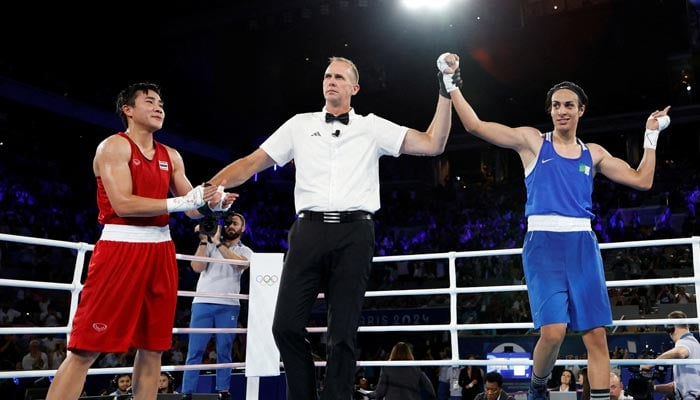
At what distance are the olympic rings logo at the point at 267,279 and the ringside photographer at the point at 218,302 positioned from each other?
1.09 ft

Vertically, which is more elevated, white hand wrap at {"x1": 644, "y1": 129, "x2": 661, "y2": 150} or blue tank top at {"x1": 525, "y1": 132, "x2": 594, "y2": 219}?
white hand wrap at {"x1": 644, "y1": 129, "x2": 661, "y2": 150}

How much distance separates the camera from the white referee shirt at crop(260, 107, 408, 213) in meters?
2.93

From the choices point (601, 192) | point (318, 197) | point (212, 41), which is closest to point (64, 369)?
point (318, 197)

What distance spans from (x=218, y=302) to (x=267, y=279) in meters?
0.45

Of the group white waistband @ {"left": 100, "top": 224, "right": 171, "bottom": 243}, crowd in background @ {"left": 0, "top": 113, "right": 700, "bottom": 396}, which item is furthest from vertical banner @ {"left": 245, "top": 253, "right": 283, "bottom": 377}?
crowd in background @ {"left": 0, "top": 113, "right": 700, "bottom": 396}

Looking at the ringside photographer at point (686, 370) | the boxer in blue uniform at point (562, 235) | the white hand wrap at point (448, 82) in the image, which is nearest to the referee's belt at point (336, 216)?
the white hand wrap at point (448, 82)

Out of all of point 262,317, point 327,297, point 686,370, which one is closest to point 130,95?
point 327,297

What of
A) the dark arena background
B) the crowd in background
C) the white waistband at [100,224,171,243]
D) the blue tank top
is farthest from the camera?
the dark arena background

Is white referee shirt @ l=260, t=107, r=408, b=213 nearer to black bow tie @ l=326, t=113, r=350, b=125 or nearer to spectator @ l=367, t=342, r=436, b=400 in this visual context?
black bow tie @ l=326, t=113, r=350, b=125

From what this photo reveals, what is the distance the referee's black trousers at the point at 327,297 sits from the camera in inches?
109

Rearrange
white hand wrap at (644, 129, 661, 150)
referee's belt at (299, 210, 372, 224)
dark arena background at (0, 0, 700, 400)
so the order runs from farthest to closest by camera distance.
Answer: dark arena background at (0, 0, 700, 400) → white hand wrap at (644, 129, 661, 150) → referee's belt at (299, 210, 372, 224)

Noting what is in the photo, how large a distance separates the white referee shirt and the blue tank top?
2.90ft

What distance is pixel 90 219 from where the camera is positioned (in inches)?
577

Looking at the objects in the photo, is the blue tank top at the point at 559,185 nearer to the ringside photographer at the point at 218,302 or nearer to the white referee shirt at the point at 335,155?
the white referee shirt at the point at 335,155
